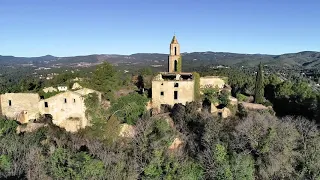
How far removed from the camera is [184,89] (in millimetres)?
35000

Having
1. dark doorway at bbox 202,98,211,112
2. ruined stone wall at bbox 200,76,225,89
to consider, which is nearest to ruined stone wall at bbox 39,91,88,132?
dark doorway at bbox 202,98,211,112

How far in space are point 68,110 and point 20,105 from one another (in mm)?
5313

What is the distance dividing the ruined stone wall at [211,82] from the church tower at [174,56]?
12.4 feet

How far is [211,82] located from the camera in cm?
4128

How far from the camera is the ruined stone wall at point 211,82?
40719 mm

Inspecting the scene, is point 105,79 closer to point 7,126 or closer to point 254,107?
point 7,126

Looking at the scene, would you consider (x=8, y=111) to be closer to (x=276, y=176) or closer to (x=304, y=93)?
(x=276, y=176)

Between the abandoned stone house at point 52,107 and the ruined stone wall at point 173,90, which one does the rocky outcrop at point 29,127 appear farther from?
the ruined stone wall at point 173,90

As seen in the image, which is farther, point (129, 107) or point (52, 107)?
point (129, 107)

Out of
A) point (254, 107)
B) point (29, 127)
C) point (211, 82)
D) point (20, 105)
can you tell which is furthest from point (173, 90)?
point (20, 105)

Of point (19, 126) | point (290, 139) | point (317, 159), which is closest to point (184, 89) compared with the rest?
point (290, 139)

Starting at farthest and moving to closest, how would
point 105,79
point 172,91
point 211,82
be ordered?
point 211,82 → point 105,79 → point 172,91

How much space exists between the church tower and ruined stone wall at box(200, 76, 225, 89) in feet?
12.4

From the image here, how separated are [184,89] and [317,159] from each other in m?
15.1
